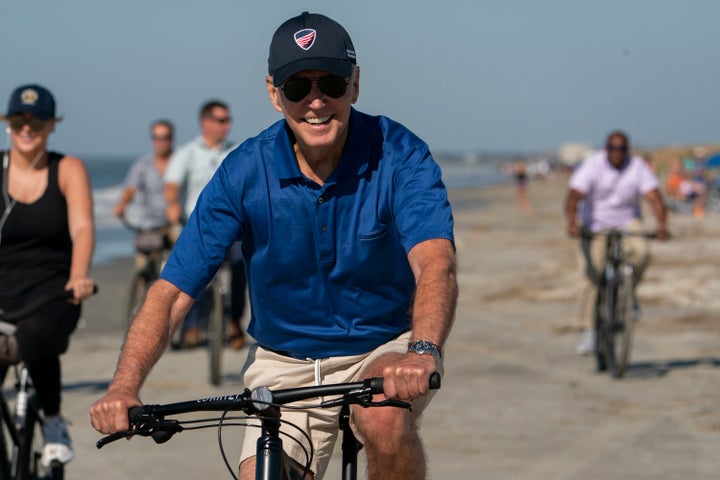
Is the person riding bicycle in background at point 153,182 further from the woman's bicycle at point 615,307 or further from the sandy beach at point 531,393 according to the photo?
the woman's bicycle at point 615,307

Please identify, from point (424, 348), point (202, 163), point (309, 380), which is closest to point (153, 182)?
point (202, 163)

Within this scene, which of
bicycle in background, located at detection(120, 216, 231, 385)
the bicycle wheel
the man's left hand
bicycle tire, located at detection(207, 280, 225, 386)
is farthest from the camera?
bicycle in background, located at detection(120, 216, 231, 385)

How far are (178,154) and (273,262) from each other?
A: 740cm

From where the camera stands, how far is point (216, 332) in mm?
10375

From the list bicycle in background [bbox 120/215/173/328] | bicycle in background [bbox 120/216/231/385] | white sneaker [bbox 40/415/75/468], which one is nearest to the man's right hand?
white sneaker [bbox 40/415/75/468]

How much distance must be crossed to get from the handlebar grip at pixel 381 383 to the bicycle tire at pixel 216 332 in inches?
277

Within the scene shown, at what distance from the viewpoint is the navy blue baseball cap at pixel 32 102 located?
6.37 metres

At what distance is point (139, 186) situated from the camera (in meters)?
12.4

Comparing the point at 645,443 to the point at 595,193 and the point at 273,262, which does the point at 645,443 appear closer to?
the point at 595,193

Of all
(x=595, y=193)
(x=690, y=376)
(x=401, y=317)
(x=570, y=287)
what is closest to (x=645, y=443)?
(x=690, y=376)

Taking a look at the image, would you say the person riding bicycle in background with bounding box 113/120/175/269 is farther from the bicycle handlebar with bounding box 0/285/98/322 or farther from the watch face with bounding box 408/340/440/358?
the watch face with bounding box 408/340/440/358

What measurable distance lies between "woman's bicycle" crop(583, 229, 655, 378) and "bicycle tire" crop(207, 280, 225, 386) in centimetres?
311

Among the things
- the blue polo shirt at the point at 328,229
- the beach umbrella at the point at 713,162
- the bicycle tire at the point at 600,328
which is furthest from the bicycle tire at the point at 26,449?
the beach umbrella at the point at 713,162

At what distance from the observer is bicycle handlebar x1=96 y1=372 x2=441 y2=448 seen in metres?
3.28
